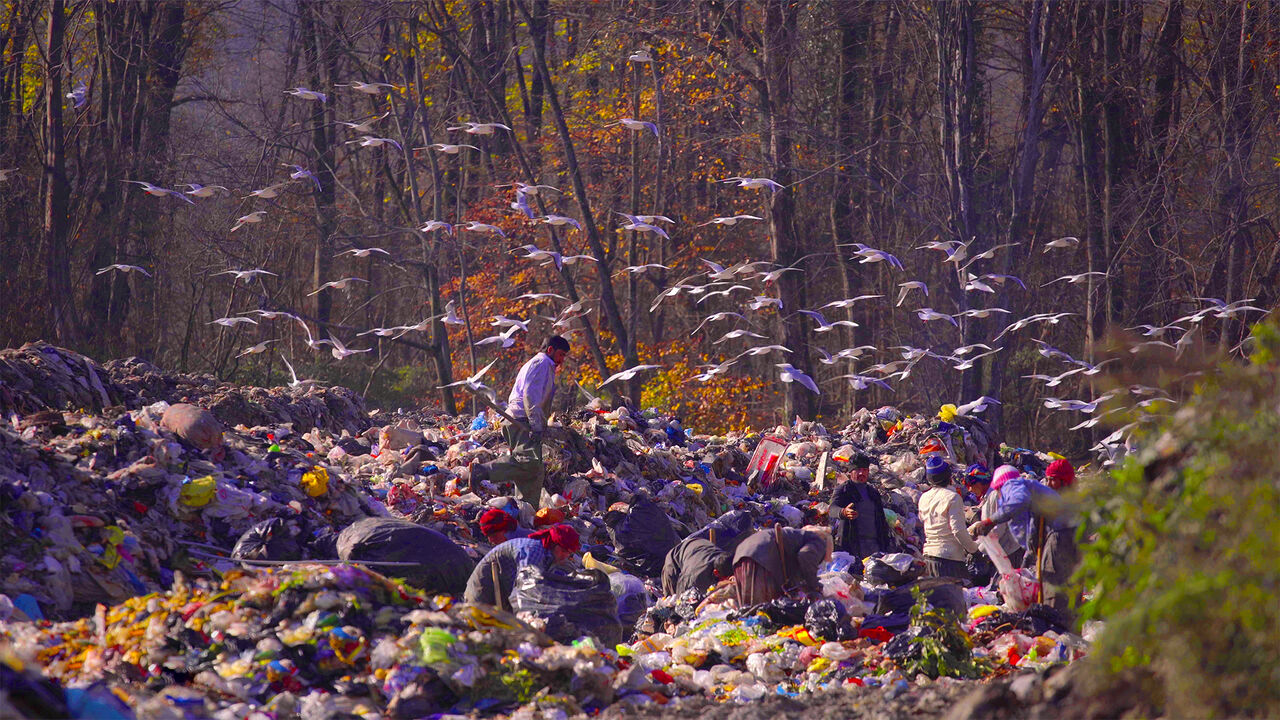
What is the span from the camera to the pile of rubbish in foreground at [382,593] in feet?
15.4

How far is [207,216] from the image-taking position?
24.5 metres

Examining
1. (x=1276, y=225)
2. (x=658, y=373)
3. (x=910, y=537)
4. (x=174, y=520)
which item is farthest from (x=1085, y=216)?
(x=174, y=520)

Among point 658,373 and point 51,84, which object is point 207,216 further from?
point 658,373

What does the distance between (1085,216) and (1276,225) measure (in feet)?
11.7

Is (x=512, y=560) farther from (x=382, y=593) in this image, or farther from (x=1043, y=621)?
(x=1043, y=621)

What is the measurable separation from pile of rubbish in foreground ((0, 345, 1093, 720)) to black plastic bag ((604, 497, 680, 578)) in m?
0.02

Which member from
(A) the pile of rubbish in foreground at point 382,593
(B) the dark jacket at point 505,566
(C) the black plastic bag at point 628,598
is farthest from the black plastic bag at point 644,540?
(B) the dark jacket at point 505,566

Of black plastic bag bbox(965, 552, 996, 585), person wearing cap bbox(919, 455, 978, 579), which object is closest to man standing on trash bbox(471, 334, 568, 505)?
person wearing cap bbox(919, 455, 978, 579)

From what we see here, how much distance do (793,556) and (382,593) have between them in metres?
2.61

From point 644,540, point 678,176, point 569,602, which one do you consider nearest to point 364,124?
point 678,176

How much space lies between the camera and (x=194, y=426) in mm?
8336

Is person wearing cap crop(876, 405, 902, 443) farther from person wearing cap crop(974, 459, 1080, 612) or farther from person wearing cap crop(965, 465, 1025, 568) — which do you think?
person wearing cap crop(974, 459, 1080, 612)

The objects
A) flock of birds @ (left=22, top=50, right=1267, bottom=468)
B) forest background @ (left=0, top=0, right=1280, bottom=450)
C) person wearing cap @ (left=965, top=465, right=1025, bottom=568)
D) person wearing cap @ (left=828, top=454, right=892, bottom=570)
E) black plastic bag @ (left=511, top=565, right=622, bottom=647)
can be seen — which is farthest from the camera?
forest background @ (left=0, top=0, right=1280, bottom=450)

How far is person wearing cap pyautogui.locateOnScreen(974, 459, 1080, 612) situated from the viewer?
21.6 ft
